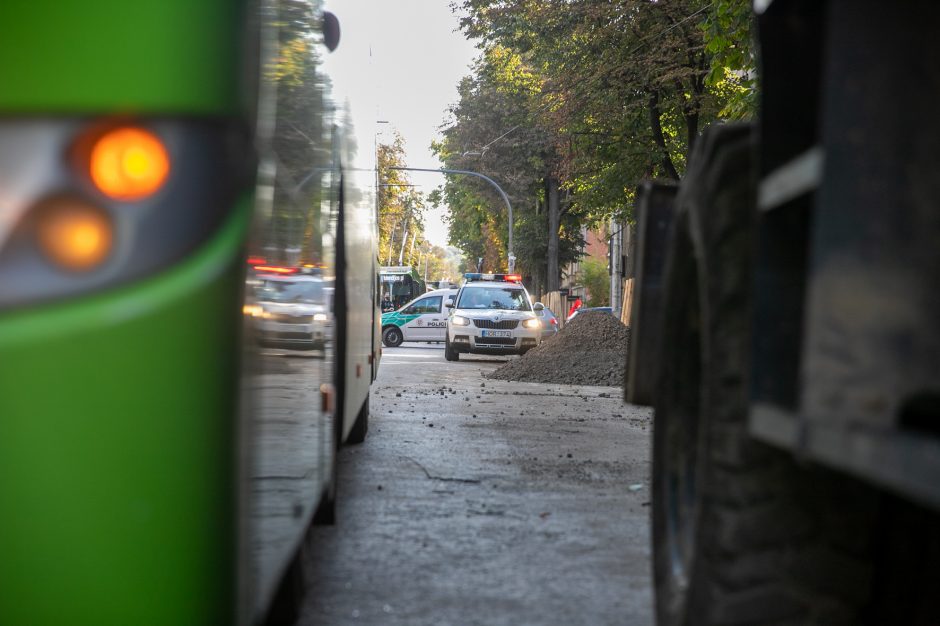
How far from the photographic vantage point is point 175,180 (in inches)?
88.4

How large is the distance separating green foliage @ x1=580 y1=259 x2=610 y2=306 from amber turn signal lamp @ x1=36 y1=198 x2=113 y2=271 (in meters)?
59.7

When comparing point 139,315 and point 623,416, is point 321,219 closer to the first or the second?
point 139,315

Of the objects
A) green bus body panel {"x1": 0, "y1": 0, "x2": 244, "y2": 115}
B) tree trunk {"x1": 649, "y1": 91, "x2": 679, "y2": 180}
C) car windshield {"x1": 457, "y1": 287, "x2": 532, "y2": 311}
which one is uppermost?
tree trunk {"x1": 649, "y1": 91, "x2": 679, "y2": 180}

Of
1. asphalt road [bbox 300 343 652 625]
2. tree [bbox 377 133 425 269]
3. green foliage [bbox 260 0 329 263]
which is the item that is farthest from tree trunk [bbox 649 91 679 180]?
tree [bbox 377 133 425 269]

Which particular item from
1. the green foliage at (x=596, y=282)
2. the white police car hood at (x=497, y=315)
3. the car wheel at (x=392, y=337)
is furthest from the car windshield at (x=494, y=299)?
the green foliage at (x=596, y=282)

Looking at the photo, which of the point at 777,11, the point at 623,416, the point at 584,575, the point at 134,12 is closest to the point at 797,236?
the point at 777,11

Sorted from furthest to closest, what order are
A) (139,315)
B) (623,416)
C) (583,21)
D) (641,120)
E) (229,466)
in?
(641,120) → (583,21) → (623,416) → (229,466) → (139,315)

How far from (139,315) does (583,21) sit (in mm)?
23167

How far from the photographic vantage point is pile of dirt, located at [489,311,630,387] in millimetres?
20094

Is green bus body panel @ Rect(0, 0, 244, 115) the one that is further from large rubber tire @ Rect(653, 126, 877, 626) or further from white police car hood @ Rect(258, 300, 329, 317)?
large rubber tire @ Rect(653, 126, 877, 626)

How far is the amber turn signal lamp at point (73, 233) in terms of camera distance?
2.18 meters

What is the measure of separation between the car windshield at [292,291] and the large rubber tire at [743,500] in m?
0.98

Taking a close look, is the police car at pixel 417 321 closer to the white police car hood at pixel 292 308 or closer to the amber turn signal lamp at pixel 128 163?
the white police car hood at pixel 292 308

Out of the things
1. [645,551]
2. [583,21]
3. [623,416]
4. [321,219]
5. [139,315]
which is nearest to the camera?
[139,315]
